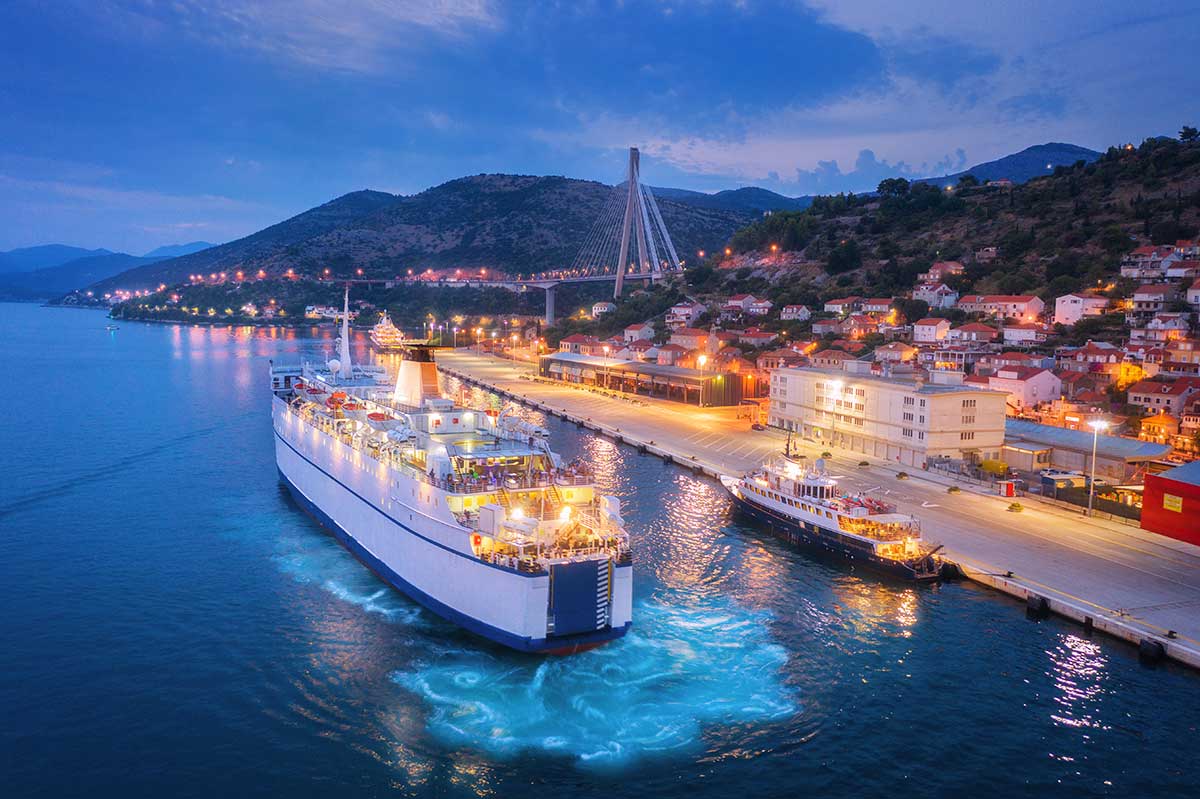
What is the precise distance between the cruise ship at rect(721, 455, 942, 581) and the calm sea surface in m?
0.91

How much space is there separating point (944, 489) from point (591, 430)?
73.5ft

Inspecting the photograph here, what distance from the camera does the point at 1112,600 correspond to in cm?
2075

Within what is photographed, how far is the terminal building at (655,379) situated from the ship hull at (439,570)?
115 ft

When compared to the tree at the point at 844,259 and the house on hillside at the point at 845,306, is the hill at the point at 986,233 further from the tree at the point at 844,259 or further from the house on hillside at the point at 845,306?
the house on hillside at the point at 845,306

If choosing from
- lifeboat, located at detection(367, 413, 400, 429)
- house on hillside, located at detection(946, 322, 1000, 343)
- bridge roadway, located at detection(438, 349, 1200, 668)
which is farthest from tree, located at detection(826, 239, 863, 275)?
lifeboat, located at detection(367, 413, 400, 429)

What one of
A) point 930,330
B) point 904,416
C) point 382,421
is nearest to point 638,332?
point 930,330

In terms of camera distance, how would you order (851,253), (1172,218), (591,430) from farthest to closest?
(851,253) < (1172,218) < (591,430)

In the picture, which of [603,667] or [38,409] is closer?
[603,667]

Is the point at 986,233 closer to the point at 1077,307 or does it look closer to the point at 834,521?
the point at 1077,307

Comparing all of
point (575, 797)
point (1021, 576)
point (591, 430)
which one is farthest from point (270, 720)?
point (591, 430)

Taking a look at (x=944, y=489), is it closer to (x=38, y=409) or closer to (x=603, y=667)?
(x=603, y=667)

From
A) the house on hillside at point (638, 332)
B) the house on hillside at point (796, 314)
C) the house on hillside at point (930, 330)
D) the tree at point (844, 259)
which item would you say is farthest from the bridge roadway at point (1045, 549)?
the tree at point (844, 259)

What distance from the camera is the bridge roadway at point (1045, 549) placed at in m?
19.9

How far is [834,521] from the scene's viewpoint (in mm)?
25875
